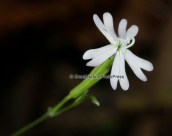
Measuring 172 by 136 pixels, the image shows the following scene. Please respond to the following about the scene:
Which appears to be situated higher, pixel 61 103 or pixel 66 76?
pixel 66 76

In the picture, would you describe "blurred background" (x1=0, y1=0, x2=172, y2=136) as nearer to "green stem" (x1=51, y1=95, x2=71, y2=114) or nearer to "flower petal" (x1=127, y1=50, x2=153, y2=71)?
"green stem" (x1=51, y1=95, x2=71, y2=114)

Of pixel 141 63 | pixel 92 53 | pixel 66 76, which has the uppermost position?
pixel 66 76

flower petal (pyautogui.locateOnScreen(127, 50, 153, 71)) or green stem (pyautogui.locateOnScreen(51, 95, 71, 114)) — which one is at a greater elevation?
green stem (pyautogui.locateOnScreen(51, 95, 71, 114))

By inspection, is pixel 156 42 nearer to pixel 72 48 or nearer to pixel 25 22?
pixel 72 48

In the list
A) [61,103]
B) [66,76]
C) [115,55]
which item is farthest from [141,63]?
[66,76]

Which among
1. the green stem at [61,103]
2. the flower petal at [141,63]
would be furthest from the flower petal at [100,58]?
the green stem at [61,103]

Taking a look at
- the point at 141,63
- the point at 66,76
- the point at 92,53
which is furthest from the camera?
the point at 66,76

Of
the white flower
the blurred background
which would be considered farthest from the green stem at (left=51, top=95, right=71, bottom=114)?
the blurred background

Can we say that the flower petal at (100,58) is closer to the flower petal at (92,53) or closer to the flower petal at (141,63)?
the flower petal at (92,53)

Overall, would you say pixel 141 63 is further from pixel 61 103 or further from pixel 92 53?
pixel 61 103
